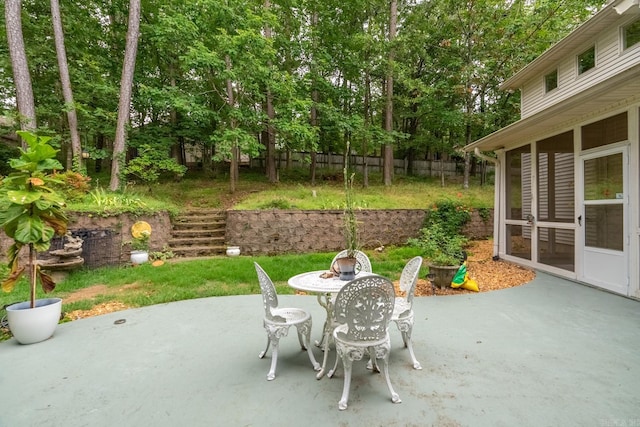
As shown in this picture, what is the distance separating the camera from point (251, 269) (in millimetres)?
5898

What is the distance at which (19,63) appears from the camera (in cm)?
770

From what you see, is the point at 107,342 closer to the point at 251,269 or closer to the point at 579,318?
the point at 251,269

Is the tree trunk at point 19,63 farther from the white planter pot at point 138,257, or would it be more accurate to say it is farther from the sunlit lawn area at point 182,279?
the sunlit lawn area at point 182,279

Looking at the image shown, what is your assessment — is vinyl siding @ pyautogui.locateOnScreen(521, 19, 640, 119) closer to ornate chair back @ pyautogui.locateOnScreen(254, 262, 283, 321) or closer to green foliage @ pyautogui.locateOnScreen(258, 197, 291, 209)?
ornate chair back @ pyautogui.locateOnScreen(254, 262, 283, 321)

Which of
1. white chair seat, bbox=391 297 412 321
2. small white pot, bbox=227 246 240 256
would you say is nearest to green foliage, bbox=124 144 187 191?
small white pot, bbox=227 246 240 256

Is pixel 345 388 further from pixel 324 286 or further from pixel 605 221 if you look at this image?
pixel 605 221

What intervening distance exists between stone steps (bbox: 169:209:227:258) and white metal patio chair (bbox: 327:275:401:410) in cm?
578

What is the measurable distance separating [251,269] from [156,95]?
6.56m

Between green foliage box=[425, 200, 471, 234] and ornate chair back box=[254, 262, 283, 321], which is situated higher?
green foliage box=[425, 200, 471, 234]

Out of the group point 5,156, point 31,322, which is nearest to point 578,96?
point 31,322

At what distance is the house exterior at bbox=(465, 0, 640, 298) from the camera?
399 cm

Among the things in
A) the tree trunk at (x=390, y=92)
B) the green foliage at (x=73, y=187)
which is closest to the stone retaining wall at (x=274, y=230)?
the green foliage at (x=73, y=187)

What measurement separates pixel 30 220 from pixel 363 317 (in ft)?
11.3

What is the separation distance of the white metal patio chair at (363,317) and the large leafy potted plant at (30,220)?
316cm
